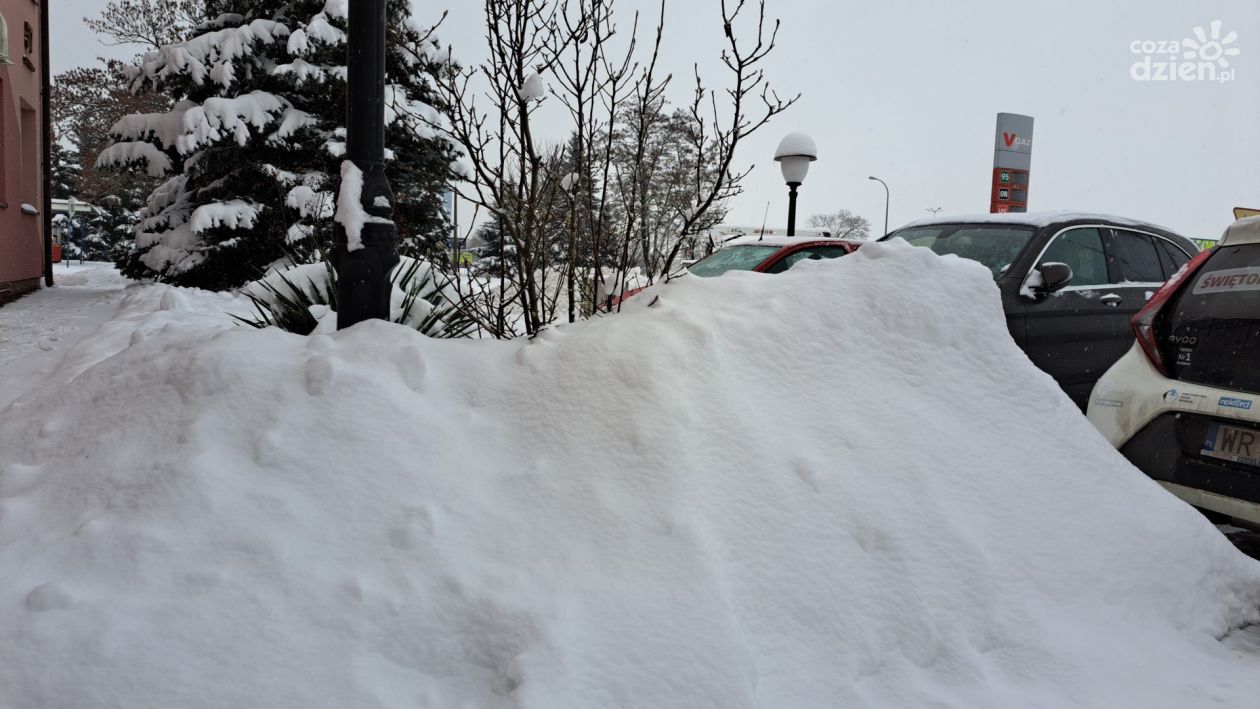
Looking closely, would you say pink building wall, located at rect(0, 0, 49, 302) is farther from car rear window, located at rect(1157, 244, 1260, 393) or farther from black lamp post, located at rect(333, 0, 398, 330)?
car rear window, located at rect(1157, 244, 1260, 393)

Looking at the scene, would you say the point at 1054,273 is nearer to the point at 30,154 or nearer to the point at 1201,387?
the point at 1201,387

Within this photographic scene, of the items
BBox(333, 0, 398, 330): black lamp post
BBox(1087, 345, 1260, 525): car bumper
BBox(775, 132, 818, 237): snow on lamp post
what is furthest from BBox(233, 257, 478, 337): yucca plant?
BBox(775, 132, 818, 237): snow on lamp post

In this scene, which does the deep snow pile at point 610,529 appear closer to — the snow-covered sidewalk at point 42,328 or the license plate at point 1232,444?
the license plate at point 1232,444

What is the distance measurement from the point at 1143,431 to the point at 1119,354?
321 centimetres

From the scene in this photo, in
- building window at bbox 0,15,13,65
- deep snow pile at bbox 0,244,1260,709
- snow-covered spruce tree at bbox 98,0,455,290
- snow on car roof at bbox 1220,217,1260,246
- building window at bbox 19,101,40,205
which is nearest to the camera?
deep snow pile at bbox 0,244,1260,709

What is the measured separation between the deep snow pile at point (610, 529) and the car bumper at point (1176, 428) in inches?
15.9

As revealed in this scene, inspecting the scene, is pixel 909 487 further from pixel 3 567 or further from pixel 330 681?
pixel 3 567

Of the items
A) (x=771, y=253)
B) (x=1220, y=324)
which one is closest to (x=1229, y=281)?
(x=1220, y=324)

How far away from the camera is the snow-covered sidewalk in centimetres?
573

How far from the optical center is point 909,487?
2.47m

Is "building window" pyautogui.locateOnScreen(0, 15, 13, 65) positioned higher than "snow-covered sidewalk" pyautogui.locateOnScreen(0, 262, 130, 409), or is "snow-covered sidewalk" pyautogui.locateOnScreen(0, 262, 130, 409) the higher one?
"building window" pyautogui.locateOnScreen(0, 15, 13, 65)

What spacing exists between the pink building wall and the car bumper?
14.3 meters

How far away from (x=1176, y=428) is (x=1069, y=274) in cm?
237

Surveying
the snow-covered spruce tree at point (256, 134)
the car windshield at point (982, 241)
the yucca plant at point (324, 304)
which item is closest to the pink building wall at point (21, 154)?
the snow-covered spruce tree at point (256, 134)
